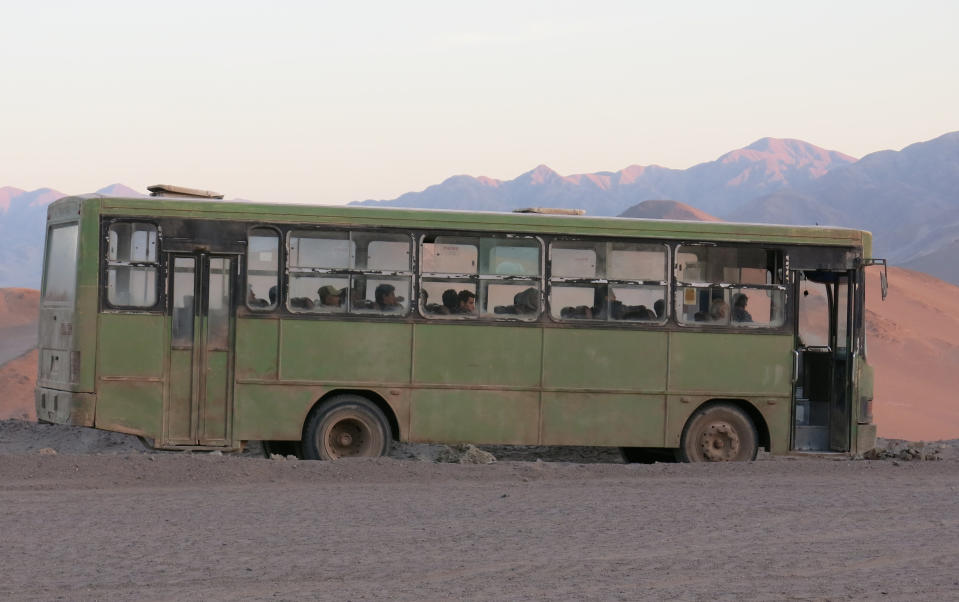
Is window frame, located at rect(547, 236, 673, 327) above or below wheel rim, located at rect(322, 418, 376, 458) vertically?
above

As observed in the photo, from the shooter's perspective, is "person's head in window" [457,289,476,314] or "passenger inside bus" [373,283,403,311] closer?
"passenger inside bus" [373,283,403,311]

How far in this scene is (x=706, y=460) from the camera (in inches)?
646

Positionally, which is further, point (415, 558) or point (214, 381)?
point (214, 381)

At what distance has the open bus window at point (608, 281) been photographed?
15.9 meters

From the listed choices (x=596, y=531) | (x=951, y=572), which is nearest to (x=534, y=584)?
(x=596, y=531)

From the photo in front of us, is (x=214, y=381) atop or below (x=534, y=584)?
atop

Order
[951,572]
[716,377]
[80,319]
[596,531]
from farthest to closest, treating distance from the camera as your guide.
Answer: [716,377] < [80,319] < [596,531] < [951,572]

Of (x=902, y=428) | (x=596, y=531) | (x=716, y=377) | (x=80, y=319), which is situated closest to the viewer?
(x=596, y=531)

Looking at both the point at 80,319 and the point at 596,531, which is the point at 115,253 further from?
the point at 596,531

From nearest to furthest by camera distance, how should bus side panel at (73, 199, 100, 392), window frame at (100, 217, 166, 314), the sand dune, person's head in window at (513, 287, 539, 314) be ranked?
bus side panel at (73, 199, 100, 392) → window frame at (100, 217, 166, 314) → person's head in window at (513, 287, 539, 314) → the sand dune

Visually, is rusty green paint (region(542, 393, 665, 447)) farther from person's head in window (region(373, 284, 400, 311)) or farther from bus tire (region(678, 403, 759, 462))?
person's head in window (region(373, 284, 400, 311))

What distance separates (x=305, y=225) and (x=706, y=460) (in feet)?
18.3

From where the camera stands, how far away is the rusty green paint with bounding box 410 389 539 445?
15.7 meters

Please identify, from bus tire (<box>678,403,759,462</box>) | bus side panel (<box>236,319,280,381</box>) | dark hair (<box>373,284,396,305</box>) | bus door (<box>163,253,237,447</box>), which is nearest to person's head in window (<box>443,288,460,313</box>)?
dark hair (<box>373,284,396,305</box>)
